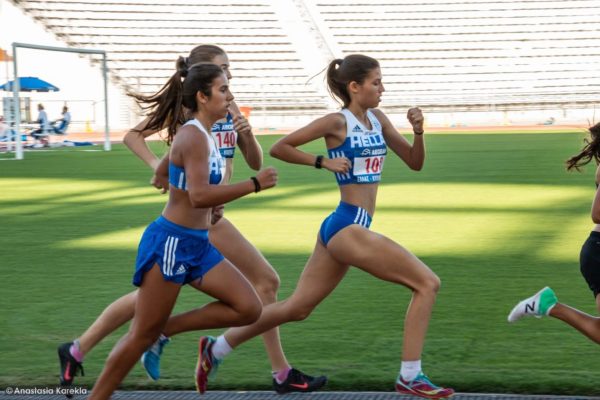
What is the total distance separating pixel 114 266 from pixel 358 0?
38.7m

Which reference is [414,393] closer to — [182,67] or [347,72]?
[347,72]

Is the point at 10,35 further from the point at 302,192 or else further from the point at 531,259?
the point at 531,259

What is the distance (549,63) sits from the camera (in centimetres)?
4450

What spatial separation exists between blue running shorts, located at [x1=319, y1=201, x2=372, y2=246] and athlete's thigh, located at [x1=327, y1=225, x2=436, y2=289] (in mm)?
32

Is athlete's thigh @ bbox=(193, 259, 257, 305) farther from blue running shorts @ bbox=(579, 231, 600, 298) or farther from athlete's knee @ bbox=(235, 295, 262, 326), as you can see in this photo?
blue running shorts @ bbox=(579, 231, 600, 298)

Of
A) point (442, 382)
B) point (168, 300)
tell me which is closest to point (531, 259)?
point (442, 382)

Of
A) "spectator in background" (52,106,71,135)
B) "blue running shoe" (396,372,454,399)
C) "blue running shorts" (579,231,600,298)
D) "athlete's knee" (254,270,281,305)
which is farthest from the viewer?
"spectator in background" (52,106,71,135)

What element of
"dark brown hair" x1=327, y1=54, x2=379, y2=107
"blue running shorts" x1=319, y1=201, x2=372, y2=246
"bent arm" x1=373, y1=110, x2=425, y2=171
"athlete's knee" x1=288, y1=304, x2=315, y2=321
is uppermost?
"dark brown hair" x1=327, y1=54, x2=379, y2=107

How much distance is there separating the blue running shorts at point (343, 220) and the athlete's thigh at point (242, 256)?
0.44m

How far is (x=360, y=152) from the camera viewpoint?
5.18 meters

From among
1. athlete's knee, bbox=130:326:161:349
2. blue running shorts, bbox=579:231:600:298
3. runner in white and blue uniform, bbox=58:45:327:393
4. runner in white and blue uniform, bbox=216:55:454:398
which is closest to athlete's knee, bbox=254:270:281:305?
runner in white and blue uniform, bbox=58:45:327:393

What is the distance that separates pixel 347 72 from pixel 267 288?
45.6 inches

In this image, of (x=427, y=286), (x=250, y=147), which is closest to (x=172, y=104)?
(x=250, y=147)

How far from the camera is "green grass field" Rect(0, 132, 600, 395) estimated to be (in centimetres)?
558
